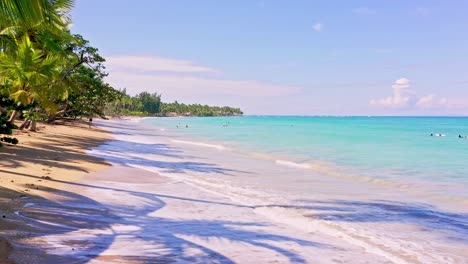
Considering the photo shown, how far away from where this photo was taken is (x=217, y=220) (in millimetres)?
9148

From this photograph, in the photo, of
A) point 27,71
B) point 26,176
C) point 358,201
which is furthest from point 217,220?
point 27,71

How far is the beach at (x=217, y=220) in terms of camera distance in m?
6.78

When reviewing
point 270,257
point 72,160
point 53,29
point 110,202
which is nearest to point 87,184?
point 110,202

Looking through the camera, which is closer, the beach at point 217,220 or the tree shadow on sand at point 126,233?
the tree shadow on sand at point 126,233

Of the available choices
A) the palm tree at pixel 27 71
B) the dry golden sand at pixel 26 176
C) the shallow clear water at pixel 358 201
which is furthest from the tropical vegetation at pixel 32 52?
the shallow clear water at pixel 358 201

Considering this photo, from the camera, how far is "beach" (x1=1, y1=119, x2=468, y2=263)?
6.78 meters

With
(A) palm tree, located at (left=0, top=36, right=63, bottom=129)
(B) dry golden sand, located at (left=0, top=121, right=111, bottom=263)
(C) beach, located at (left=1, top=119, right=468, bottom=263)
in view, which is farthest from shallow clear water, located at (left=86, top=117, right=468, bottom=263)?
(A) palm tree, located at (left=0, top=36, right=63, bottom=129)

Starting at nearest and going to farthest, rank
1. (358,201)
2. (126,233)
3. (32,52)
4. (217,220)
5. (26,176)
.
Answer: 1. (126,233)
2. (217,220)
3. (26,176)
4. (358,201)
5. (32,52)

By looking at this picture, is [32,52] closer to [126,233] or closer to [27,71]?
[27,71]

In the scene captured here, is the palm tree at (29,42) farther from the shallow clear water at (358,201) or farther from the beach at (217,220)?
the shallow clear water at (358,201)

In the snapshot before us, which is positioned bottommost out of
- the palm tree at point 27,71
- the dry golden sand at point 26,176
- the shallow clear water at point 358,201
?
the shallow clear water at point 358,201

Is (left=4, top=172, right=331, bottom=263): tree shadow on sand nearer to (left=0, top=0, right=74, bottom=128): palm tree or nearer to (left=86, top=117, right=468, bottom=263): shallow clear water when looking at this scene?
(left=86, top=117, right=468, bottom=263): shallow clear water

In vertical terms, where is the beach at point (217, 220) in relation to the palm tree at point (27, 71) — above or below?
below

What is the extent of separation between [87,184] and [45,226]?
511 centimetres
